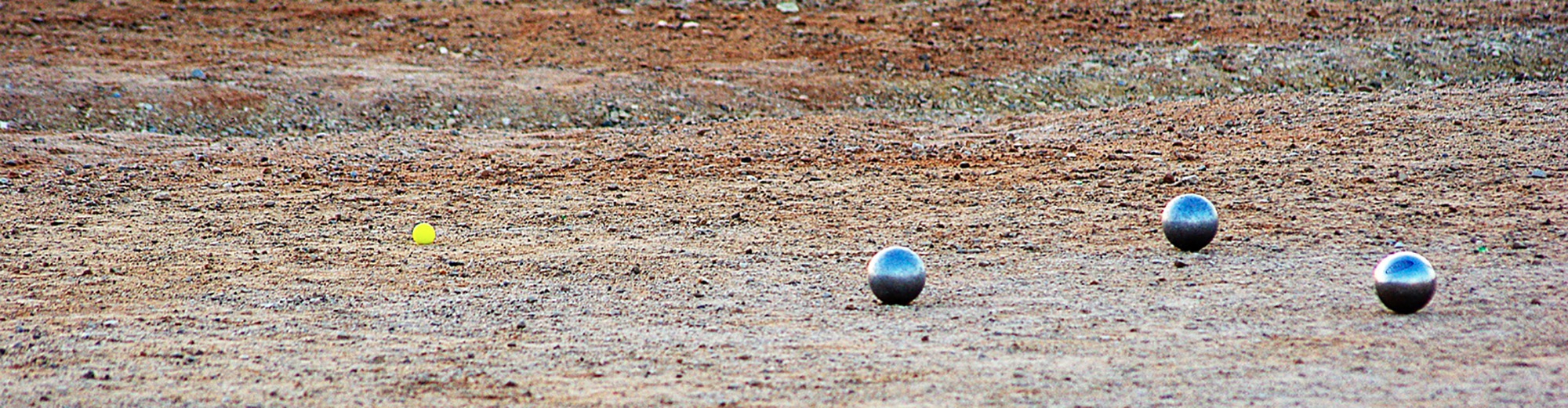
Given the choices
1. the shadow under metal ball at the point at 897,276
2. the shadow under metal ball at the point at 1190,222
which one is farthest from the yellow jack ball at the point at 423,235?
the shadow under metal ball at the point at 1190,222

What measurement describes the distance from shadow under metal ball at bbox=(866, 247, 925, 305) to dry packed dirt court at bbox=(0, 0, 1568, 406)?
95 mm

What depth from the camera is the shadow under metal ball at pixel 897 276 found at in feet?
19.4

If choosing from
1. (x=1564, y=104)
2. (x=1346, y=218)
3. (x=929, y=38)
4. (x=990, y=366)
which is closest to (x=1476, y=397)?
(x=990, y=366)

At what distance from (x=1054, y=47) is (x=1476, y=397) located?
1120 centimetres

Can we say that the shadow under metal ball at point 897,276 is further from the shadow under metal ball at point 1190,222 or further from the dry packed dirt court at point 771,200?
the shadow under metal ball at point 1190,222

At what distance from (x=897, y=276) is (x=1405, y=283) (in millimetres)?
2053

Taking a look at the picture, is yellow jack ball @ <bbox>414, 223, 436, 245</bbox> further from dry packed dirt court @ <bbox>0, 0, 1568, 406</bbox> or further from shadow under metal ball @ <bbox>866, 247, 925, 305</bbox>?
shadow under metal ball @ <bbox>866, 247, 925, 305</bbox>

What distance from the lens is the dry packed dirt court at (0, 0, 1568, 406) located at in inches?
202

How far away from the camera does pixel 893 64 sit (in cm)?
1475

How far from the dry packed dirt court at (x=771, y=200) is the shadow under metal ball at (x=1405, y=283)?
87mm

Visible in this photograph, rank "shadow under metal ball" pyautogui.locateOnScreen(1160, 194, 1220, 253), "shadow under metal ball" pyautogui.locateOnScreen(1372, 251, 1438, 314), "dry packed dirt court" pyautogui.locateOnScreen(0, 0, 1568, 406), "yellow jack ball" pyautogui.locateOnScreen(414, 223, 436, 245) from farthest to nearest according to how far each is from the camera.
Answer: "yellow jack ball" pyautogui.locateOnScreen(414, 223, 436, 245) → "shadow under metal ball" pyautogui.locateOnScreen(1160, 194, 1220, 253) → "shadow under metal ball" pyautogui.locateOnScreen(1372, 251, 1438, 314) → "dry packed dirt court" pyautogui.locateOnScreen(0, 0, 1568, 406)

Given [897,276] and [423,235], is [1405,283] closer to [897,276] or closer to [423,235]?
[897,276]

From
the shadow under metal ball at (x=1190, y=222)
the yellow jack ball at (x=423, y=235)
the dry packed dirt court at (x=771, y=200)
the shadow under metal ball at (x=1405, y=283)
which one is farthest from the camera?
the yellow jack ball at (x=423, y=235)

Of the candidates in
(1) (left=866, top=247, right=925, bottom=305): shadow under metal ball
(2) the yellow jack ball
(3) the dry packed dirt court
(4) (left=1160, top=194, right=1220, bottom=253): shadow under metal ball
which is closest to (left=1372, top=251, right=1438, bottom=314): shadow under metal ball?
(3) the dry packed dirt court
